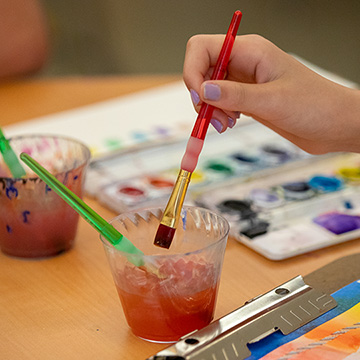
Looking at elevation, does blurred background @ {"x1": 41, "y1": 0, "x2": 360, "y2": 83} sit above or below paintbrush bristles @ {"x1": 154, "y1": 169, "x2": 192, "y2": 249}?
below

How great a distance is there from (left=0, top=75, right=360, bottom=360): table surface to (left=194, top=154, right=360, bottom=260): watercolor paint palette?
2 cm

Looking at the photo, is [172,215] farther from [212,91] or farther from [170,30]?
[170,30]

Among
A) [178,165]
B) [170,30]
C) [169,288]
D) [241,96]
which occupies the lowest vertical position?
[170,30]

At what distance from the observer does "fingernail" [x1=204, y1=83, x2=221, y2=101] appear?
0.76 meters

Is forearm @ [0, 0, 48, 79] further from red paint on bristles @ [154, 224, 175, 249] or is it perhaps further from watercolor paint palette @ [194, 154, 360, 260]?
red paint on bristles @ [154, 224, 175, 249]

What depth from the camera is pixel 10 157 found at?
0.93 metres

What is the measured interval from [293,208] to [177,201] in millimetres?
282

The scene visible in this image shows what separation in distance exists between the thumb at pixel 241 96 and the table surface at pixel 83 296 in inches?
8.1

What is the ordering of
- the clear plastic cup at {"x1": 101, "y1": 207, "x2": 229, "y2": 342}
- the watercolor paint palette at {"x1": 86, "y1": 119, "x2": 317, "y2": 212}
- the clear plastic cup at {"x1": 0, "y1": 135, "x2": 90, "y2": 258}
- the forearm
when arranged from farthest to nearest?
1. the forearm
2. the watercolor paint palette at {"x1": 86, "y1": 119, "x2": 317, "y2": 212}
3. the clear plastic cup at {"x1": 0, "y1": 135, "x2": 90, "y2": 258}
4. the clear plastic cup at {"x1": 101, "y1": 207, "x2": 229, "y2": 342}

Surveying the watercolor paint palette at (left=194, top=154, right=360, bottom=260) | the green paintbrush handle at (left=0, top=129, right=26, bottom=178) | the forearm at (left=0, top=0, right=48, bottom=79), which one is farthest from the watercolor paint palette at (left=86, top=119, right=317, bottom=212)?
the forearm at (left=0, top=0, right=48, bottom=79)

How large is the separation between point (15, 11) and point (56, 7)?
83.6 inches

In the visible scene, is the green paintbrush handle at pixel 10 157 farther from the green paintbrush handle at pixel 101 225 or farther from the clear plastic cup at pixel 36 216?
the green paintbrush handle at pixel 101 225

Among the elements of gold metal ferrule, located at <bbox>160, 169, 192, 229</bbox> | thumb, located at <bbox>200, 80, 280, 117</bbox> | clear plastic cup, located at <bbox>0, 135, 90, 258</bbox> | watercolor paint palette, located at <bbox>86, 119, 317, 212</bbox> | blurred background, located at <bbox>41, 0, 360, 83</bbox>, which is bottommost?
blurred background, located at <bbox>41, 0, 360, 83</bbox>

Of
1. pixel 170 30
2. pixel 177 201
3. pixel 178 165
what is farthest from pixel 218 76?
pixel 170 30
